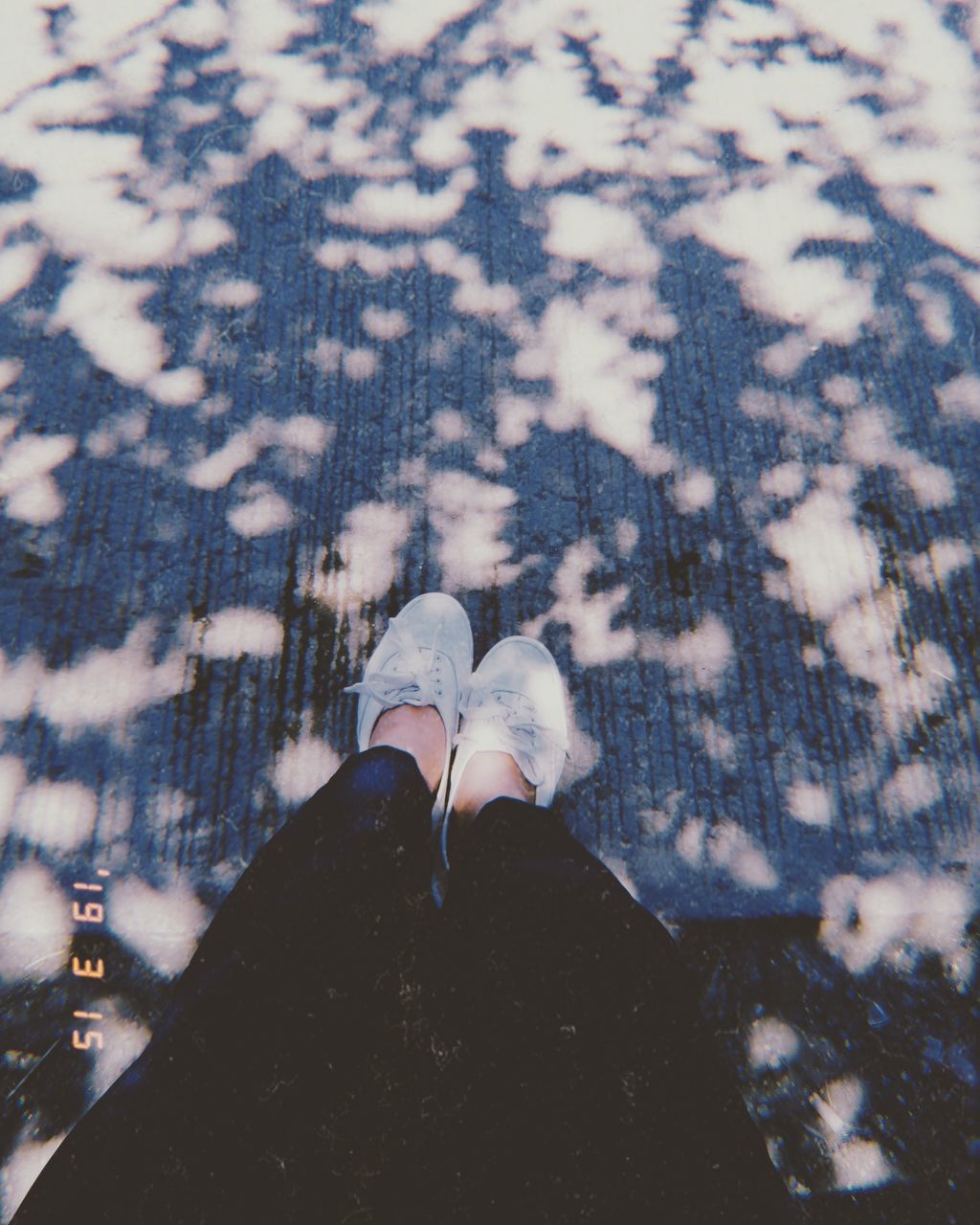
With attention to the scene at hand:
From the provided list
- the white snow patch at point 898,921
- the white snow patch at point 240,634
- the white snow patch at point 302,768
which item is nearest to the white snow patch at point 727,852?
the white snow patch at point 898,921

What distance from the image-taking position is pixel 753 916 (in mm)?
1964

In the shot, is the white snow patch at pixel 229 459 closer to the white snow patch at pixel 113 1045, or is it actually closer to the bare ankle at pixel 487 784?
the bare ankle at pixel 487 784

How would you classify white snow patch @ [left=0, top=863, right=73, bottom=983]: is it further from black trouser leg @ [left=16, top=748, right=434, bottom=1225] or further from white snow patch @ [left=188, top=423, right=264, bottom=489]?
white snow patch @ [left=188, top=423, right=264, bottom=489]

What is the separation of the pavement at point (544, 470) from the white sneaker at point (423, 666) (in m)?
0.08

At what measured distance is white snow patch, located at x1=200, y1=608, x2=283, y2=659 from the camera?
2115mm

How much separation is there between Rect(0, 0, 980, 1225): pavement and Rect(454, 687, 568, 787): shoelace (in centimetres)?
14

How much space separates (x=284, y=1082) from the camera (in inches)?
50.2

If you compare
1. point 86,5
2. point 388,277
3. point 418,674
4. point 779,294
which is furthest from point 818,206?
point 86,5

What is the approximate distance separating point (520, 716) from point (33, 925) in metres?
1.24

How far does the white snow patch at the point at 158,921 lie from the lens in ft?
6.26

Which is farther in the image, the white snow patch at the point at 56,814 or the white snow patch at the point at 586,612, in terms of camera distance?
the white snow patch at the point at 586,612

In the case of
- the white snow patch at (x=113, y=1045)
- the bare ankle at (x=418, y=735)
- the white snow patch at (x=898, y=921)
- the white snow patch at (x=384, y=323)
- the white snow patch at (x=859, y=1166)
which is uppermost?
the white snow patch at (x=384, y=323)

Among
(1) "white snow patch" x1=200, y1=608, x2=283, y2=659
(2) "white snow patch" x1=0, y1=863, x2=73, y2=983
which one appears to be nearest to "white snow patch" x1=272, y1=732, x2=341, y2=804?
(1) "white snow patch" x1=200, y1=608, x2=283, y2=659
